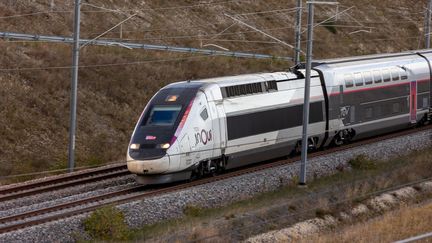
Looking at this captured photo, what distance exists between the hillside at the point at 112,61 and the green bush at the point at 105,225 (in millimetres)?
13606

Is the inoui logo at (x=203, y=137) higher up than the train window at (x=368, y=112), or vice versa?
the train window at (x=368, y=112)

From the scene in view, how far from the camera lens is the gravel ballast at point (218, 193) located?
20094mm

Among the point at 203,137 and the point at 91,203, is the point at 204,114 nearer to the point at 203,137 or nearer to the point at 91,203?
the point at 203,137

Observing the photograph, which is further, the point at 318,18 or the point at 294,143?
the point at 318,18

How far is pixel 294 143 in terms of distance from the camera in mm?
31172

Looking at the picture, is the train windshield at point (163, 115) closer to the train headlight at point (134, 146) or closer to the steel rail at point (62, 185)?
the train headlight at point (134, 146)

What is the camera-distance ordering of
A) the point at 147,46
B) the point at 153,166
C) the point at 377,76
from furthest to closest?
the point at 147,46 < the point at 377,76 < the point at 153,166

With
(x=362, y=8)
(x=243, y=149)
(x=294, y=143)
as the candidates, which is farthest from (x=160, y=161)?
(x=362, y=8)

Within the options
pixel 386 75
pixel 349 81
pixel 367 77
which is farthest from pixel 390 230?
pixel 386 75

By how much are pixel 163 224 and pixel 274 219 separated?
337 centimetres

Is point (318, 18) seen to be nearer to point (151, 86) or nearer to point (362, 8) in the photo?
point (362, 8)

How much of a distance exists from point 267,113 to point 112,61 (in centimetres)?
→ 2111

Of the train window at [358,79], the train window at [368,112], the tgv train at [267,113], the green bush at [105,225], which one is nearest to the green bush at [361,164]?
the tgv train at [267,113]

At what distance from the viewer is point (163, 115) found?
2617 centimetres
